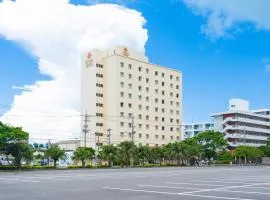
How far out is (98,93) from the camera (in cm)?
9275

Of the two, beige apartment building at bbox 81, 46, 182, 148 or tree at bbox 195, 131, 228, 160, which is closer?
tree at bbox 195, 131, 228, 160

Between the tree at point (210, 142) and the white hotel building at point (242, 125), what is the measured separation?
31.4m

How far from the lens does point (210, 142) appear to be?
291 feet

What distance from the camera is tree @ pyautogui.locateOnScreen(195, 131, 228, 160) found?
88000 mm

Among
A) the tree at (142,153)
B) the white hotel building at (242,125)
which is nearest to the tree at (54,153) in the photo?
the tree at (142,153)

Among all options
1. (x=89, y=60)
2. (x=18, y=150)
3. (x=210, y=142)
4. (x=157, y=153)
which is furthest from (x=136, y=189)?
(x=89, y=60)

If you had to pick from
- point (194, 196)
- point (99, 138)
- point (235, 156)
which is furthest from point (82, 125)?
point (194, 196)

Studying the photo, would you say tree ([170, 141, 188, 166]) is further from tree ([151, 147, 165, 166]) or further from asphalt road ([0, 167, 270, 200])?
asphalt road ([0, 167, 270, 200])

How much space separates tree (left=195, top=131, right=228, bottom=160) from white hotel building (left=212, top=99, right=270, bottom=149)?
31421 mm

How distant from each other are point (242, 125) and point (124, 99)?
143 ft

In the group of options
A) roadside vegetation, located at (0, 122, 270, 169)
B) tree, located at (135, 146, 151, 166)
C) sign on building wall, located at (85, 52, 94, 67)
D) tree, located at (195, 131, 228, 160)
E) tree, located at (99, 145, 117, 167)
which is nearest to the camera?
roadside vegetation, located at (0, 122, 270, 169)

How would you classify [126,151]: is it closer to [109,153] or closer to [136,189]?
[109,153]

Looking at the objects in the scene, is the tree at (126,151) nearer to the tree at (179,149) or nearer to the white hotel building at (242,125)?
the tree at (179,149)

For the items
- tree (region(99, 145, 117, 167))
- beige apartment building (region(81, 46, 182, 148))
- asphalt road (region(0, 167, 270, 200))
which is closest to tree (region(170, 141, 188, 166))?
beige apartment building (region(81, 46, 182, 148))
